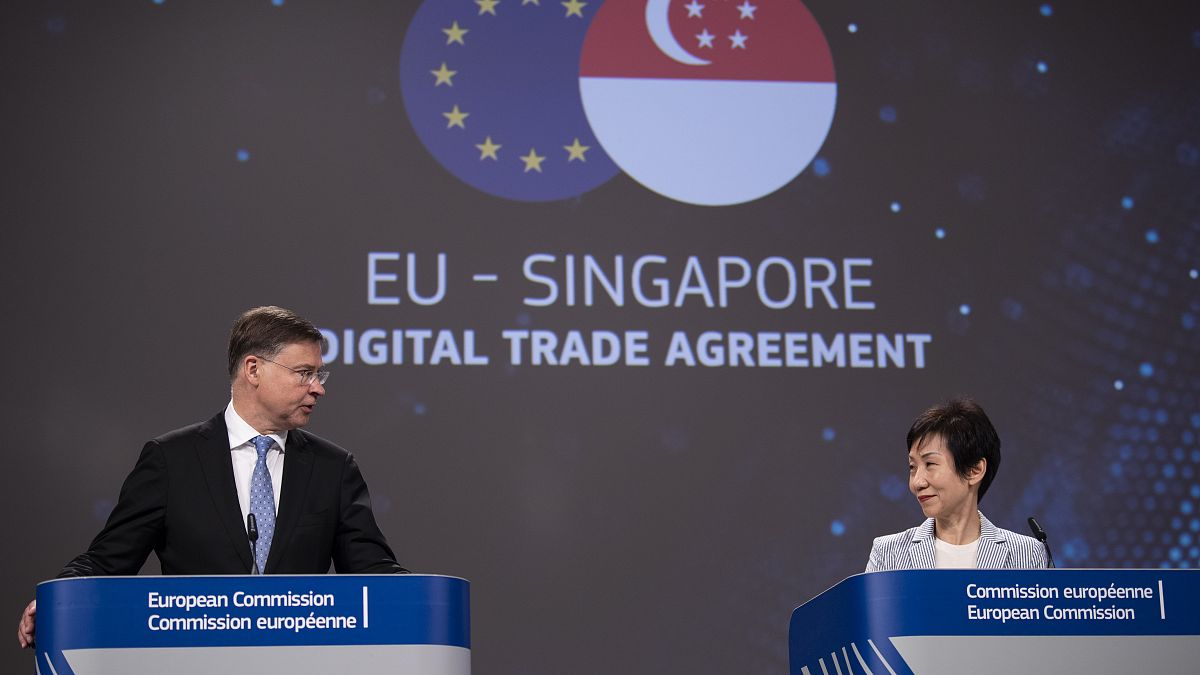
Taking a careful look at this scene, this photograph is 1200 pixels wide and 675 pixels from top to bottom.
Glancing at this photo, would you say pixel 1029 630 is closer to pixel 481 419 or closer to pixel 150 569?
pixel 481 419

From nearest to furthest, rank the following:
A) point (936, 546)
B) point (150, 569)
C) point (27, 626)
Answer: point (27, 626), point (936, 546), point (150, 569)

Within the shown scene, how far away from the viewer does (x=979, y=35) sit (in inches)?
195

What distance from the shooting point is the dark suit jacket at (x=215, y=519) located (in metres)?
2.98

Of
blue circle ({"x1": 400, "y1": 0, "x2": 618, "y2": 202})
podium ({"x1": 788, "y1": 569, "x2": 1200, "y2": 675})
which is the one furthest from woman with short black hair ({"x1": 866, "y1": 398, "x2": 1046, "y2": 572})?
blue circle ({"x1": 400, "y1": 0, "x2": 618, "y2": 202})

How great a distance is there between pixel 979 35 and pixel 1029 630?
3.15m

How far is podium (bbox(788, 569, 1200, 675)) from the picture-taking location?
7.56 ft

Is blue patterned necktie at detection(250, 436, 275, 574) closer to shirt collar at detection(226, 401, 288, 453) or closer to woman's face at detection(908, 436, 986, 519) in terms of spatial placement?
shirt collar at detection(226, 401, 288, 453)

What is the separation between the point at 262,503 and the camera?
9.99 feet

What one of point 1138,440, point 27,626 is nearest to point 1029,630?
point 27,626

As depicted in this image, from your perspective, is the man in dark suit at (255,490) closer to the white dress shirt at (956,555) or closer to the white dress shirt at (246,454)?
the white dress shirt at (246,454)

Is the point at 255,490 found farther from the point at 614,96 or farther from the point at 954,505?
the point at 614,96

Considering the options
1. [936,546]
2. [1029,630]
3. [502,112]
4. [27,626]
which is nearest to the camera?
[1029,630]

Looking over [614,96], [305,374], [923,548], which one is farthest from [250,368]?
[614,96]

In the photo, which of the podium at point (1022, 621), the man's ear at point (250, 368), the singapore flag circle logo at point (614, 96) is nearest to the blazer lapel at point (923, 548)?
the podium at point (1022, 621)
